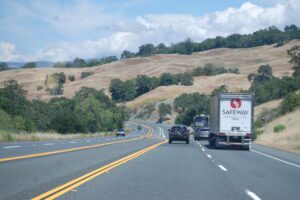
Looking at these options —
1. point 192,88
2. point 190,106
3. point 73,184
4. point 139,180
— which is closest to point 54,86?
point 192,88

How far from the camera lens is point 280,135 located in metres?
59.3

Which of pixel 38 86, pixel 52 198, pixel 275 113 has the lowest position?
pixel 52 198

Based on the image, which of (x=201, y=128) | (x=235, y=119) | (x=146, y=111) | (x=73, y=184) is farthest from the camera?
(x=146, y=111)

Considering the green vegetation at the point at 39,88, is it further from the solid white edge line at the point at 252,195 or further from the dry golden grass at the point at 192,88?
the solid white edge line at the point at 252,195

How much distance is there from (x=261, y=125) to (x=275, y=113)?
3.26 m

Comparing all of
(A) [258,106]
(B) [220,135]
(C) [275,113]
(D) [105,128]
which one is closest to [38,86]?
(D) [105,128]

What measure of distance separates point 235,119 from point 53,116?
59224 mm

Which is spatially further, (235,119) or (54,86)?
(54,86)

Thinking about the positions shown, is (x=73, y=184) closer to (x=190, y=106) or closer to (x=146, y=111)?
(x=190, y=106)

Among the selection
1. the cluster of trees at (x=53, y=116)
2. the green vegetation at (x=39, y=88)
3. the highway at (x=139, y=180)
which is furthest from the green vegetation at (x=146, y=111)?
the highway at (x=139, y=180)

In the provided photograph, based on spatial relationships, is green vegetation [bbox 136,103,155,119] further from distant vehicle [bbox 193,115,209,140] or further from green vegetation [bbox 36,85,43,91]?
distant vehicle [bbox 193,115,209,140]

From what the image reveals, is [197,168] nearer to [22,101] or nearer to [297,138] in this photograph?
[297,138]

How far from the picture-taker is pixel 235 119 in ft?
120

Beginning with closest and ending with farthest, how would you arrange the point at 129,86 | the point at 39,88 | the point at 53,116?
1. the point at 53,116
2. the point at 39,88
3. the point at 129,86
